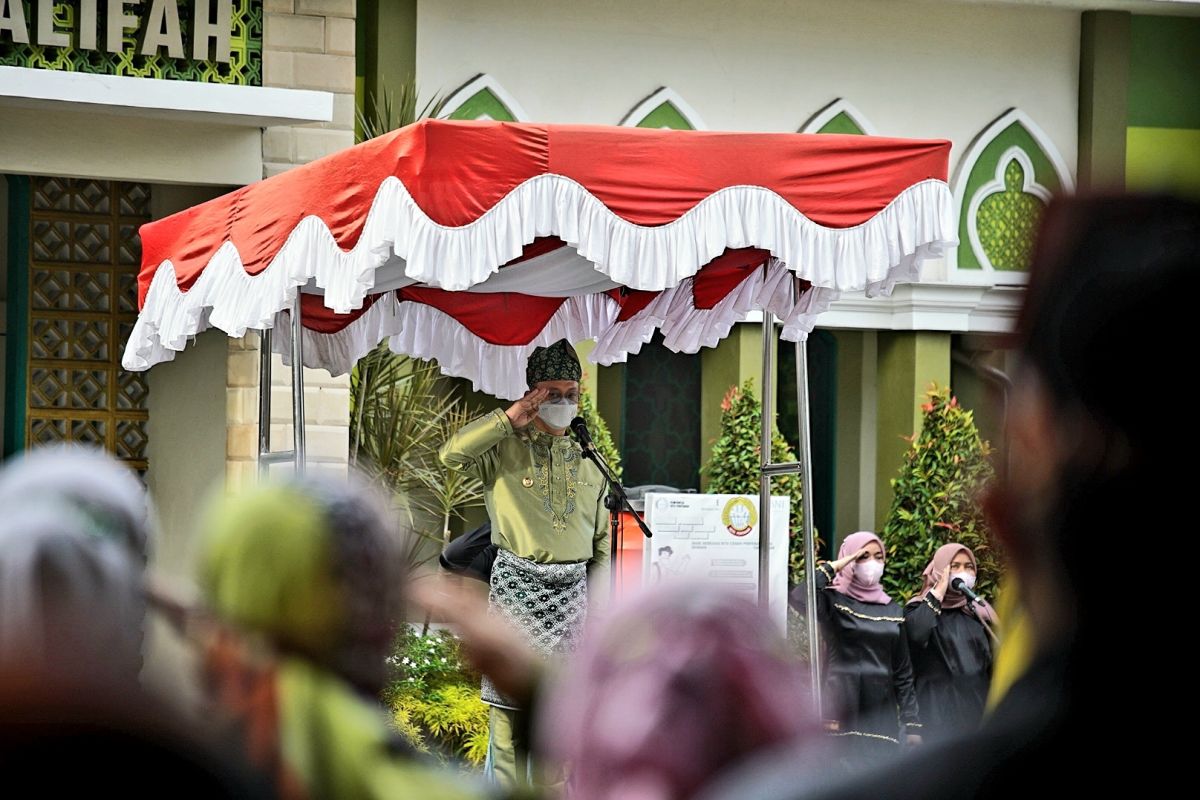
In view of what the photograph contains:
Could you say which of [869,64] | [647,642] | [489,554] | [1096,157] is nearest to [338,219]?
[489,554]

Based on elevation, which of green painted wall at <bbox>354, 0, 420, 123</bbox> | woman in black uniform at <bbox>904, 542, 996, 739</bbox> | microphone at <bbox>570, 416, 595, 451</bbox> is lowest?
woman in black uniform at <bbox>904, 542, 996, 739</bbox>

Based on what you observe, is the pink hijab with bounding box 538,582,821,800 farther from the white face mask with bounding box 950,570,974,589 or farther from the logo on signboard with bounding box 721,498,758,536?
the white face mask with bounding box 950,570,974,589

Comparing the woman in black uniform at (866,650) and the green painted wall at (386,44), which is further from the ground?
the green painted wall at (386,44)

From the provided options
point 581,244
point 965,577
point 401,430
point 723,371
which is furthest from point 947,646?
point 723,371

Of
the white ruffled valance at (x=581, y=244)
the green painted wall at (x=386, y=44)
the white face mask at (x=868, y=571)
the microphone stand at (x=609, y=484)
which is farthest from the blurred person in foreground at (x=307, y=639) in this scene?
the green painted wall at (x=386, y=44)

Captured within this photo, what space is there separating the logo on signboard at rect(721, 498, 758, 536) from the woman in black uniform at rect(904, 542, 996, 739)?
1.71 m

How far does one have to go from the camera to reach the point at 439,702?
7445 millimetres

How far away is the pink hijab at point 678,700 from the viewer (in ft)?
3.34

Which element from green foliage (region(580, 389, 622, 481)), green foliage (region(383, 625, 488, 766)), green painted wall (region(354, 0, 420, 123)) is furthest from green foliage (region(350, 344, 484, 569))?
Result: green painted wall (region(354, 0, 420, 123))

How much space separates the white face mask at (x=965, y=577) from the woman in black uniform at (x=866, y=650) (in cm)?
31

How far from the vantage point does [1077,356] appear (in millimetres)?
988

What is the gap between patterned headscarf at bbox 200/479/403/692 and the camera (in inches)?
46.0

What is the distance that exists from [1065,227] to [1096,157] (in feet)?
36.5

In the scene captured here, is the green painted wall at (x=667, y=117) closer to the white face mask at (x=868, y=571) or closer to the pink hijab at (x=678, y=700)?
the white face mask at (x=868, y=571)
